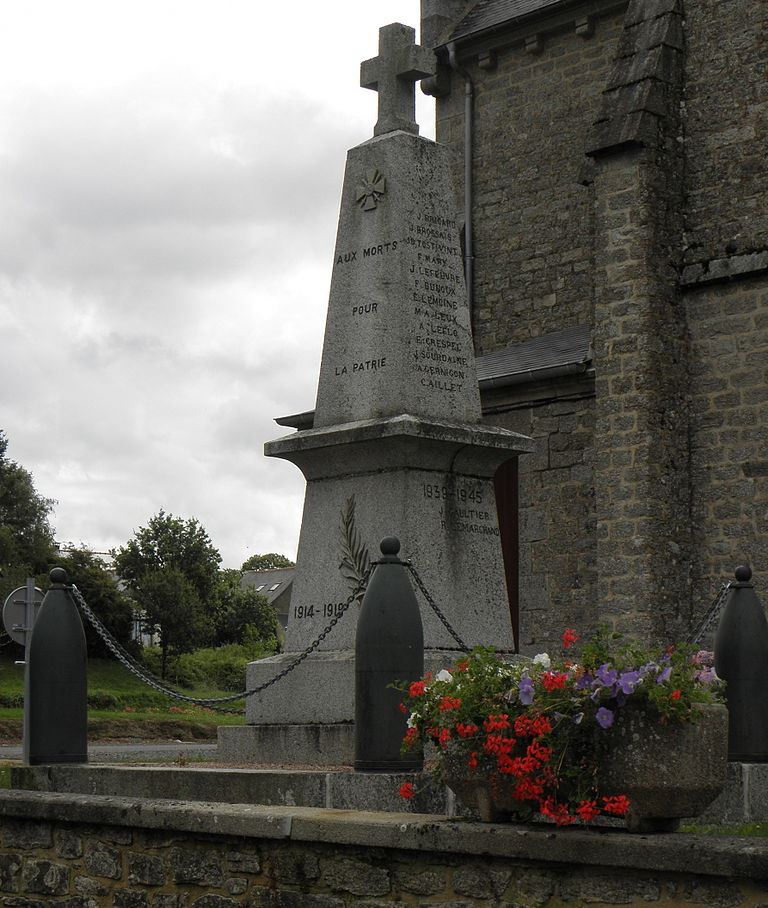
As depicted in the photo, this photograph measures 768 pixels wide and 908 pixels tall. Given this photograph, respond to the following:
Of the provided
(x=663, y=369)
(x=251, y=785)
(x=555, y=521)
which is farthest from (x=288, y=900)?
(x=555, y=521)

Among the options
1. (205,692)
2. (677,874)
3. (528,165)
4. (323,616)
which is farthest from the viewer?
(205,692)

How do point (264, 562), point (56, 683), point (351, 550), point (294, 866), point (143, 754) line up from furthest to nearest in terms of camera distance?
1. point (264, 562)
2. point (143, 754)
3. point (351, 550)
4. point (56, 683)
5. point (294, 866)

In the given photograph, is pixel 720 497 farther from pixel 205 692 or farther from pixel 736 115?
pixel 205 692

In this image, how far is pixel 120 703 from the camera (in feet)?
83.0

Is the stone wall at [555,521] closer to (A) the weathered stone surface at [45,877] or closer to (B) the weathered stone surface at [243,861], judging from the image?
(A) the weathered stone surface at [45,877]

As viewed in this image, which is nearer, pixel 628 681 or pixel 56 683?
pixel 628 681

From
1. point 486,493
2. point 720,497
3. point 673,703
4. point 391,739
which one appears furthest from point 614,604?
point 673,703

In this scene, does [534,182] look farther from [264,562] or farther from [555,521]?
[264,562]

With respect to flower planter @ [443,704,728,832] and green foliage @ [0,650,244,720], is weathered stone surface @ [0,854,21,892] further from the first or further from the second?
green foliage @ [0,650,244,720]

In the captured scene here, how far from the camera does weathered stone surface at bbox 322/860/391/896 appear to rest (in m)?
5.40

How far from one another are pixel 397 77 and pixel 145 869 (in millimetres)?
4900

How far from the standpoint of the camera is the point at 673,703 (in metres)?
4.66

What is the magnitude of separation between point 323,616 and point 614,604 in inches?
252

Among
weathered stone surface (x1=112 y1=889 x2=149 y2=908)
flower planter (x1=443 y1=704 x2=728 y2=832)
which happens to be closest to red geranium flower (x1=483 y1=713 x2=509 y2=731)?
flower planter (x1=443 y1=704 x2=728 y2=832)
